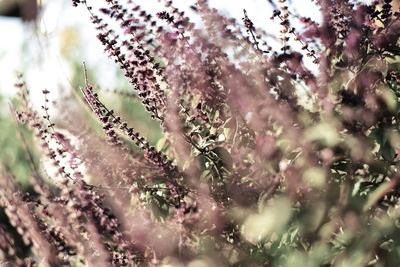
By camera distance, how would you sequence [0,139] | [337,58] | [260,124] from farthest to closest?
[0,139] < [337,58] < [260,124]

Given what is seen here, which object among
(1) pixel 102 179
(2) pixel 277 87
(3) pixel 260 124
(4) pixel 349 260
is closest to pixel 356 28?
(2) pixel 277 87

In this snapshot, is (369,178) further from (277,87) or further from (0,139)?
(0,139)

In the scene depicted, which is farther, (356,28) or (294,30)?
(294,30)

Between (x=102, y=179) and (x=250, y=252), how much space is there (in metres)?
0.58

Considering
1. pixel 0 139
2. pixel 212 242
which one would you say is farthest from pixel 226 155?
pixel 0 139

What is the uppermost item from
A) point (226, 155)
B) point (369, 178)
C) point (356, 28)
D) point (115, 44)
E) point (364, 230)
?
point (356, 28)

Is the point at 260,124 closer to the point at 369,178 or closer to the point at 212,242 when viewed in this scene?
the point at 212,242

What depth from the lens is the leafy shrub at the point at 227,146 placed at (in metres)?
1.19

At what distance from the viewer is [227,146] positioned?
171cm

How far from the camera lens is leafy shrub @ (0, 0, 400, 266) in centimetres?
119

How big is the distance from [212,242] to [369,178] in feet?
2.13

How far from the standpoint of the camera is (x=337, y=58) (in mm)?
1549

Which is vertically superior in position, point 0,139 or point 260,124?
point 0,139

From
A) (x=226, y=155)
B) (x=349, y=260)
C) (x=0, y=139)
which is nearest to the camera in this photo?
(x=349, y=260)
